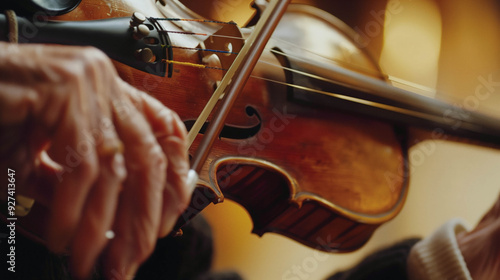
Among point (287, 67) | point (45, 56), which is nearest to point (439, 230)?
point (287, 67)

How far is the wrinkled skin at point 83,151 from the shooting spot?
0.23m

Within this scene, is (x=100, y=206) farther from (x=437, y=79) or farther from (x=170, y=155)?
(x=437, y=79)

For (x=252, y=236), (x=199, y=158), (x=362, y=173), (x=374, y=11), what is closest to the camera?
(x=199, y=158)

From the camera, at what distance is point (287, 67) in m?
0.76

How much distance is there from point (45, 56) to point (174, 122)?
102mm

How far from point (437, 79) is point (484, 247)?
113 cm

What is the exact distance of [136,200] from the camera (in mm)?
274

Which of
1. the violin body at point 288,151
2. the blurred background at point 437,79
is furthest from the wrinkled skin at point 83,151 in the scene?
the blurred background at point 437,79

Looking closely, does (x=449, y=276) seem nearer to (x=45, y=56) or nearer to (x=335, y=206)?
(x=335, y=206)

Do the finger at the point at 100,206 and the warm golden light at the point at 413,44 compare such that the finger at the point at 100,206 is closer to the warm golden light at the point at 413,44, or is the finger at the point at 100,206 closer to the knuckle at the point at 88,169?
the knuckle at the point at 88,169

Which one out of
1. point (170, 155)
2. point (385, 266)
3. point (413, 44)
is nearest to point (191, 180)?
point (170, 155)

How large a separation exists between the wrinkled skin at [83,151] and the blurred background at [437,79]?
1.10 m

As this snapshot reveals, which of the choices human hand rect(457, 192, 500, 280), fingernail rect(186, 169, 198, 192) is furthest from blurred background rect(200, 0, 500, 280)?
fingernail rect(186, 169, 198, 192)

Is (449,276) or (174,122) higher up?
(174,122)
